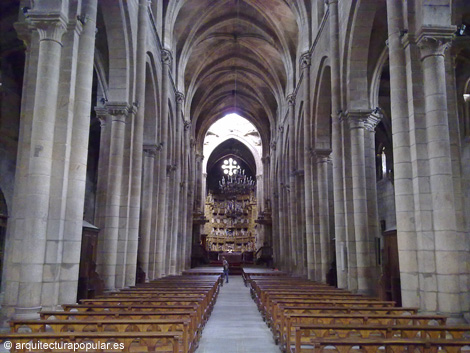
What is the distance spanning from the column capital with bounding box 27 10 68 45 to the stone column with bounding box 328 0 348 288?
9.74m

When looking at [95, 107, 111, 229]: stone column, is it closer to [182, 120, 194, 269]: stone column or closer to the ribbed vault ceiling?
the ribbed vault ceiling

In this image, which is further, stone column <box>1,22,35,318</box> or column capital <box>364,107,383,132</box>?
column capital <box>364,107,383,132</box>

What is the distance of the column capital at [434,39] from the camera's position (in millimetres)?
9047

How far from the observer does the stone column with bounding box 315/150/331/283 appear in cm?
1883

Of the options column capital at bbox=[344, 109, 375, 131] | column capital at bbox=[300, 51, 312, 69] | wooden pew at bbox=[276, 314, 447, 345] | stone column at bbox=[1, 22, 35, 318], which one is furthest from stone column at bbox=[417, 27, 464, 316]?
column capital at bbox=[300, 51, 312, 69]

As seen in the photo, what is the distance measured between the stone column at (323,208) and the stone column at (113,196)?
30.9 feet

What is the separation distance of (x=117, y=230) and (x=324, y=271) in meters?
9.41

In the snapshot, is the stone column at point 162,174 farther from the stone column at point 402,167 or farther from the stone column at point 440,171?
the stone column at point 440,171

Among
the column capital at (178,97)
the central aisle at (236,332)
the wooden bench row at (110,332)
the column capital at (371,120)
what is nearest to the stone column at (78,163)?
the wooden bench row at (110,332)

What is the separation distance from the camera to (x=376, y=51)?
51.8 ft

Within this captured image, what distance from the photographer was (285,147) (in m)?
31.0

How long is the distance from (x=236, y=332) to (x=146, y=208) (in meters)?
9.93

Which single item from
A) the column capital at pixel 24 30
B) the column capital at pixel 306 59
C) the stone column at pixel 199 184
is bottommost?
the column capital at pixel 24 30

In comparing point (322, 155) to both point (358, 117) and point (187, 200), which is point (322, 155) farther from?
point (187, 200)
